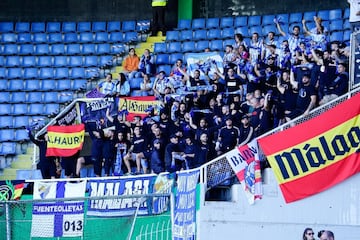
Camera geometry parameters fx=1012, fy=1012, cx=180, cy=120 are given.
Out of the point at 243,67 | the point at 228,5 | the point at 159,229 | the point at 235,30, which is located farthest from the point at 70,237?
the point at 228,5

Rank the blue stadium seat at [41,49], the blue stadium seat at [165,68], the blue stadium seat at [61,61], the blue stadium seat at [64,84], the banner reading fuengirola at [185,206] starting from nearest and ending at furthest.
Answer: the banner reading fuengirola at [185,206] → the blue stadium seat at [165,68] → the blue stadium seat at [64,84] → the blue stadium seat at [61,61] → the blue stadium seat at [41,49]

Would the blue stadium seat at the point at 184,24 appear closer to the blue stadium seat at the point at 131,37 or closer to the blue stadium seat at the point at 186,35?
the blue stadium seat at the point at 186,35

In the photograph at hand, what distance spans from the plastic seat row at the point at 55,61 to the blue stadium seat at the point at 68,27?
1.14 meters

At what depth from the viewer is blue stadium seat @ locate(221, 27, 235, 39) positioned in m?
21.7

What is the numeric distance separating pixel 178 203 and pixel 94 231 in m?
1.67

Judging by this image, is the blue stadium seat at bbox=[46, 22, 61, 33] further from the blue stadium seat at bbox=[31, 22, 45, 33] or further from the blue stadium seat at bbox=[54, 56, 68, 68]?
the blue stadium seat at bbox=[54, 56, 68, 68]

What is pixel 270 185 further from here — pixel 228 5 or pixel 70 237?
pixel 228 5

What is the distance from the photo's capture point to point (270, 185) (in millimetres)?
15992

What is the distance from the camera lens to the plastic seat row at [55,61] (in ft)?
75.1

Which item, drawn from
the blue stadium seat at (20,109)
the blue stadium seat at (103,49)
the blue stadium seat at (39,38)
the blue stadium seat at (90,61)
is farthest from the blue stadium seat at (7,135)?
the blue stadium seat at (39,38)

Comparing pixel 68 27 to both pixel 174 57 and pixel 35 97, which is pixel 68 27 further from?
pixel 174 57

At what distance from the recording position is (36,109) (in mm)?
21828

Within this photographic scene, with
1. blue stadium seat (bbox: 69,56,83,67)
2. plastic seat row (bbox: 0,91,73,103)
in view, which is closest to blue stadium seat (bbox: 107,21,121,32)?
blue stadium seat (bbox: 69,56,83,67)

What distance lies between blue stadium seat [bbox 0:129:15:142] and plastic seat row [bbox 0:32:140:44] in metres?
3.19
